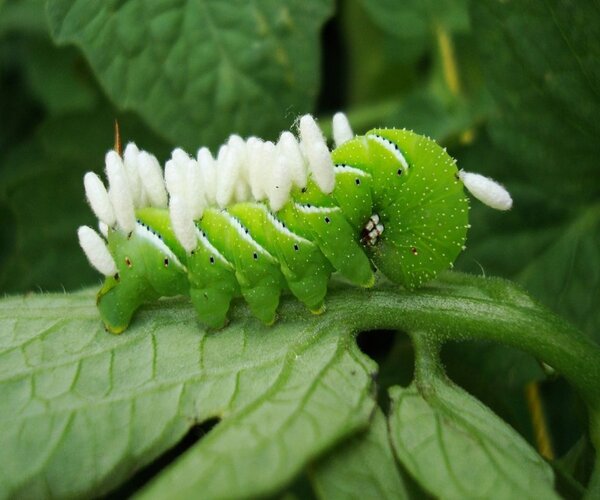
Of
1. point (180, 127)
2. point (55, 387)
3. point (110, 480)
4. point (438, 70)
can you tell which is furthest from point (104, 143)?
point (110, 480)

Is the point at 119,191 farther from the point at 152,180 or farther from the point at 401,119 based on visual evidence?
the point at 401,119

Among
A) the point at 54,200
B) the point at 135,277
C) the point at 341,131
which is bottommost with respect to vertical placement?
the point at 54,200

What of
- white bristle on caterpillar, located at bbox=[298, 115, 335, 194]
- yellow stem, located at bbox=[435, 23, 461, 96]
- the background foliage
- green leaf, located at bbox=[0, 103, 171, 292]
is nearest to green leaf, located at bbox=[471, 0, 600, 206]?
the background foliage

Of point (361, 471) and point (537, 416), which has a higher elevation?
point (361, 471)

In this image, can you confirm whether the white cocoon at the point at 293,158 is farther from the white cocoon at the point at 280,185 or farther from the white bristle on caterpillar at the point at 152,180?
the white bristle on caterpillar at the point at 152,180

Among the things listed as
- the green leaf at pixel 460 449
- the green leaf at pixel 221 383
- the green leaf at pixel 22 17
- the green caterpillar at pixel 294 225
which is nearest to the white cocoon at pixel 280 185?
the green caterpillar at pixel 294 225

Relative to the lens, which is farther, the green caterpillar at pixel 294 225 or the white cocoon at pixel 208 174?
the white cocoon at pixel 208 174

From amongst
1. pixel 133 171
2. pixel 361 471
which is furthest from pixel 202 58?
pixel 361 471
